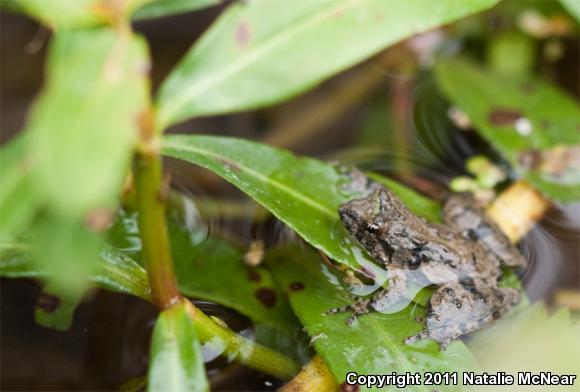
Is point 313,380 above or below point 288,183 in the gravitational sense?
below

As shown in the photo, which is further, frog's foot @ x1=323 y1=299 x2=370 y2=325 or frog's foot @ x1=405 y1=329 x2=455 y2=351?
frog's foot @ x1=323 y1=299 x2=370 y2=325

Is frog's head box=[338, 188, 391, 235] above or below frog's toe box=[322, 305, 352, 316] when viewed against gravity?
above

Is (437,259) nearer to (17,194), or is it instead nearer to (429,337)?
(429,337)

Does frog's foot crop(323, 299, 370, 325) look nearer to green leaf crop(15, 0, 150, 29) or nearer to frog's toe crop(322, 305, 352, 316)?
frog's toe crop(322, 305, 352, 316)

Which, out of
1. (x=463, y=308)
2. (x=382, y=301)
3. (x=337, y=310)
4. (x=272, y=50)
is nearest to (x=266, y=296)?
(x=337, y=310)

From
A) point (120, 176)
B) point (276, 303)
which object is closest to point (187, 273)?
point (276, 303)

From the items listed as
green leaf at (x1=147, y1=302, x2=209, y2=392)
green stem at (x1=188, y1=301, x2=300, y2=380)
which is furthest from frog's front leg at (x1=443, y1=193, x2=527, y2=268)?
green leaf at (x1=147, y1=302, x2=209, y2=392)

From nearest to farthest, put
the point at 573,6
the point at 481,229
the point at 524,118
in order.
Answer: the point at 573,6, the point at 481,229, the point at 524,118

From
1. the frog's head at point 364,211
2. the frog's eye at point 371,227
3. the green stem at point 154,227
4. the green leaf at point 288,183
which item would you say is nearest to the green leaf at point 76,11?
the green stem at point 154,227
